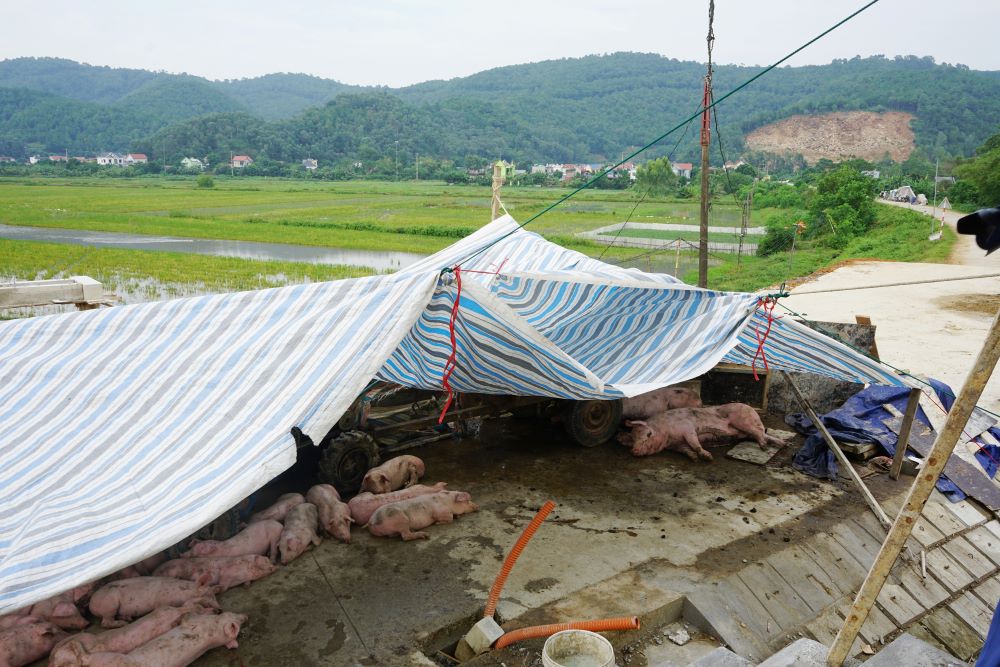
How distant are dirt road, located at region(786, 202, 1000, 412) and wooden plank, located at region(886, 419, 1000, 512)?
1573 millimetres

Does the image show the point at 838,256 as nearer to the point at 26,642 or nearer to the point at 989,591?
the point at 989,591

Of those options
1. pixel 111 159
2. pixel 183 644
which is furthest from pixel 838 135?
pixel 183 644

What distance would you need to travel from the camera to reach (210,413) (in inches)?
167

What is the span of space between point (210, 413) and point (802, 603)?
13.3 ft

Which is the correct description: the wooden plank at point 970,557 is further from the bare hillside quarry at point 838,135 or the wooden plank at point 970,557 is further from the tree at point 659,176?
the bare hillside quarry at point 838,135

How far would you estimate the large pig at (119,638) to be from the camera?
11.9 feet

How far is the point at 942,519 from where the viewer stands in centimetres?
610

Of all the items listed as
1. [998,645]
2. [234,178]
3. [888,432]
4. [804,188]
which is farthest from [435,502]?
[234,178]

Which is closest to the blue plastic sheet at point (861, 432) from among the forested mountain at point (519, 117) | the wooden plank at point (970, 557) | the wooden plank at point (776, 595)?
the wooden plank at point (970, 557)

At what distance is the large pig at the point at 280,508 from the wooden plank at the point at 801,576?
3.48 m

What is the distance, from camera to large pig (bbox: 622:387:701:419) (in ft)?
24.9

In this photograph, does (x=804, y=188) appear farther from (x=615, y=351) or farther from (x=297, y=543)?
(x=297, y=543)

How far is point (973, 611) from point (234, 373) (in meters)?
5.50

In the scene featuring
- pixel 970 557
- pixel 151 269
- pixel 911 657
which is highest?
pixel 911 657
